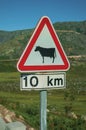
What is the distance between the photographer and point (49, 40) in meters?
6.45

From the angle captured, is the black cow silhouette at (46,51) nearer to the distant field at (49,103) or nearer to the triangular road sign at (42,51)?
the triangular road sign at (42,51)

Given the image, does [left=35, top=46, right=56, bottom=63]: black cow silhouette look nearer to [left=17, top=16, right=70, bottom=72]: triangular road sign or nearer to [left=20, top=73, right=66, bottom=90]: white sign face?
[left=17, top=16, right=70, bottom=72]: triangular road sign

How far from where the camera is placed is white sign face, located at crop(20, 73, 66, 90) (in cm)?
638

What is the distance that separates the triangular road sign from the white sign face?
11 cm

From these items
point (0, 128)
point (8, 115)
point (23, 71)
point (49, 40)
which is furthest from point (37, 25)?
point (8, 115)

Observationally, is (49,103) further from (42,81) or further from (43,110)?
(43,110)

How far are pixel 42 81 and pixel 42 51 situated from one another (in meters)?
0.47

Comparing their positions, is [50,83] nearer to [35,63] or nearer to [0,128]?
[35,63]

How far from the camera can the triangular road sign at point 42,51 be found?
20.8 ft

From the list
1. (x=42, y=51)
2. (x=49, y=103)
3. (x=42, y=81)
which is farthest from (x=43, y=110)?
(x=49, y=103)

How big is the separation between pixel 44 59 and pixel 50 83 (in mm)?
379

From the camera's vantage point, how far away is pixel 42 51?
20.6 ft

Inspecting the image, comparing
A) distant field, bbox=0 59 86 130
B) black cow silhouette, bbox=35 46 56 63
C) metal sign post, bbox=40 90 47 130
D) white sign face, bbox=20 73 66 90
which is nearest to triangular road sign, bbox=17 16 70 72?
black cow silhouette, bbox=35 46 56 63

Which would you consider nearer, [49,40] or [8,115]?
[49,40]
